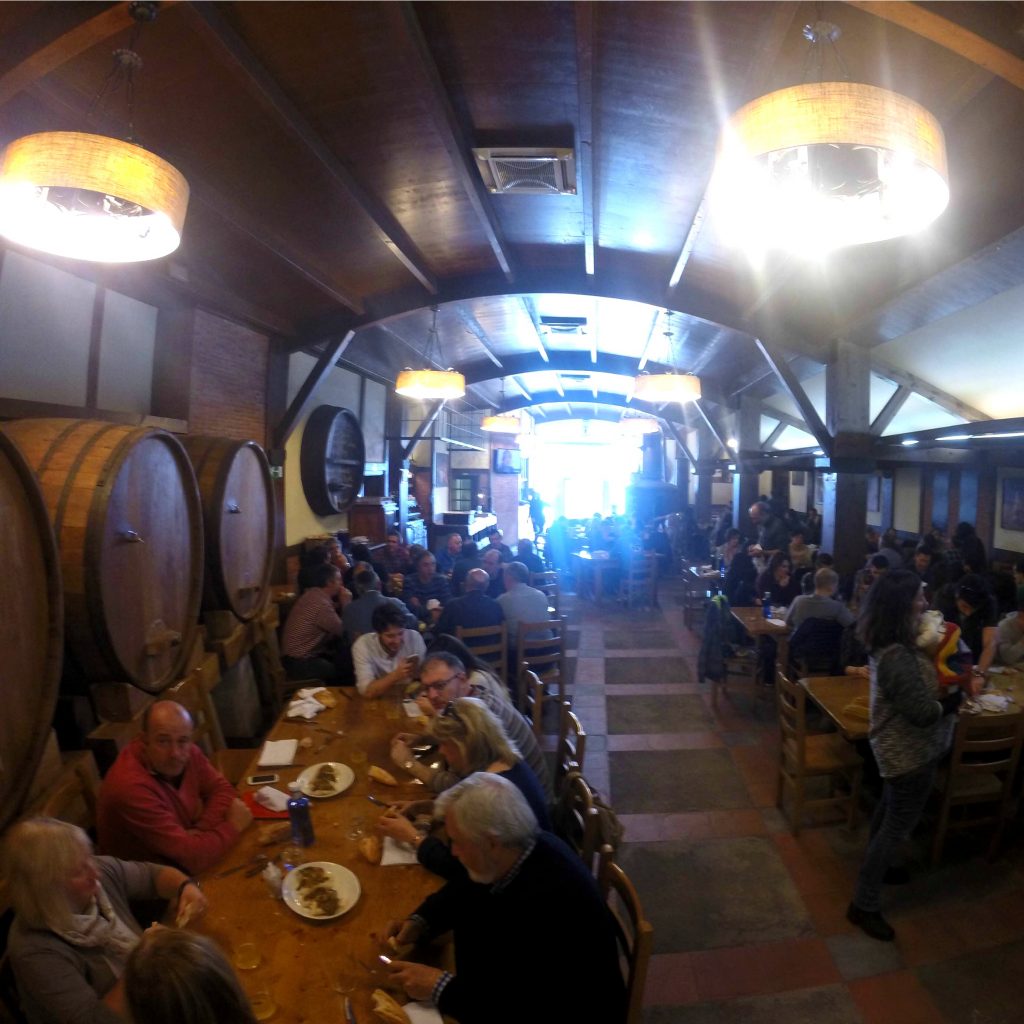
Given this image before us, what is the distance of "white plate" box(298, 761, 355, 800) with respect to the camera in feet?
8.17

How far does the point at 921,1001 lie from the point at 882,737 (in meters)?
0.97

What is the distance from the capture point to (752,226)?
13.9 feet

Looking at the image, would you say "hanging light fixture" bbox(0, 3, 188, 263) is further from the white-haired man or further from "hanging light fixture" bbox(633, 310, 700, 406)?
"hanging light fixture" bbox(633, 310, 700, 406)

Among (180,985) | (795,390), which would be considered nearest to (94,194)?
(180,985)

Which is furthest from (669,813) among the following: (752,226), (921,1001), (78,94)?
(78,94)

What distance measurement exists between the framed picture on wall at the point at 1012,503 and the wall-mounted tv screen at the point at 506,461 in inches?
388

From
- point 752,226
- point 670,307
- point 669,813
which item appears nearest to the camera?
point 669,813

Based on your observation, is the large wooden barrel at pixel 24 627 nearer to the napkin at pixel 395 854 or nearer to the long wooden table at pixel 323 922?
the long wooden table at pixel 323 922

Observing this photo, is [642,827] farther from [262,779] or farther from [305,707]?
[262,779]

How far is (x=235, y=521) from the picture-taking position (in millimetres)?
3586

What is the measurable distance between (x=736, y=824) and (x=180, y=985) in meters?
3.36

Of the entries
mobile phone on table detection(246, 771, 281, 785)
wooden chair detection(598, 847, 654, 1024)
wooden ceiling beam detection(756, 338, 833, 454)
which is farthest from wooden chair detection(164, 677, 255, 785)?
wooden ceiling beam detection(756, 338, 833, 454)

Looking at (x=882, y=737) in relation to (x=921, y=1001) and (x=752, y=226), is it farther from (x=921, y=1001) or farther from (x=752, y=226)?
(x=752, y=226)

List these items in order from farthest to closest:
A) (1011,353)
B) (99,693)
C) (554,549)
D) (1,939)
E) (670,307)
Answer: (554,549), (670,307), (1011,353), (99,693), (1,939)
